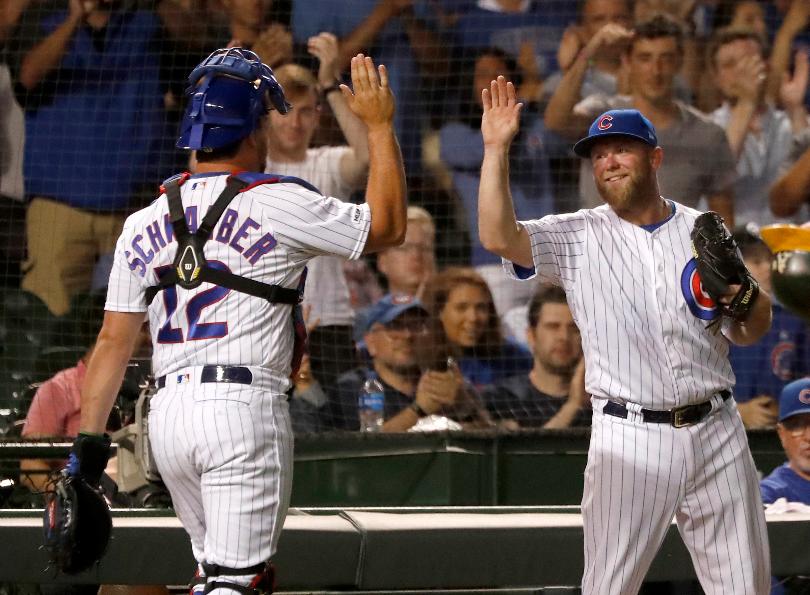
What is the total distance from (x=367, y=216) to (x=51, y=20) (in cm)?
440

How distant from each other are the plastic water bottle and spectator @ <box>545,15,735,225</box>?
1526mm

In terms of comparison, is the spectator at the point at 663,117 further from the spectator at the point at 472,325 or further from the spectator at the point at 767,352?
the spectator at the point at 472,325

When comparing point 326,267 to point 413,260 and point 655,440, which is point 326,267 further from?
point 655,440

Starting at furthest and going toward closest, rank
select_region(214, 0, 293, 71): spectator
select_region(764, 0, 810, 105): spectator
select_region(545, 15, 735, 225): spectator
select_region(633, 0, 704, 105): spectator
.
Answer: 1. select_region(764, 0, 810, 105): spectator
2. select_region(633, 0, 704, 105): spectator
3. select_region(214, 0, 293, 71): spectator
4. select_region(545, 15, 735, 225): spectator

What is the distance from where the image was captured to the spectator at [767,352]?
6.05 m

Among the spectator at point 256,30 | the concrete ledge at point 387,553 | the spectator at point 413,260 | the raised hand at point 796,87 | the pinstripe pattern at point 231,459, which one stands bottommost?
the concrete ledge at point 387,553

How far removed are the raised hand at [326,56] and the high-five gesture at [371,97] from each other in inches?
138

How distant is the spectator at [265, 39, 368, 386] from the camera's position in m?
5.75

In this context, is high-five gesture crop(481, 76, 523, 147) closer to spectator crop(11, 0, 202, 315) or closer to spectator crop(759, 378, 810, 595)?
spectator crop(759, 378, 810, 595)

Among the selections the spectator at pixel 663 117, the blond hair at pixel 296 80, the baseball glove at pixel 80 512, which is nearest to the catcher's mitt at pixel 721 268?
the baseball glove at pixel 80 512

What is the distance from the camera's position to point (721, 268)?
2916 millimetres

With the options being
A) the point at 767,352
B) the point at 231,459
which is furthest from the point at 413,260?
the point at 231,459

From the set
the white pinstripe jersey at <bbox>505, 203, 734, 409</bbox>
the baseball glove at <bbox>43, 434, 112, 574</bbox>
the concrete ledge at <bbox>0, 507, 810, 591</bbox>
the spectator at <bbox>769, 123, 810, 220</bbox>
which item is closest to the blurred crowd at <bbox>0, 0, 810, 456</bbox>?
the spectator at <bbox>769, 123, 810, 220</bbox>

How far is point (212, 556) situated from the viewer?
2459mm
